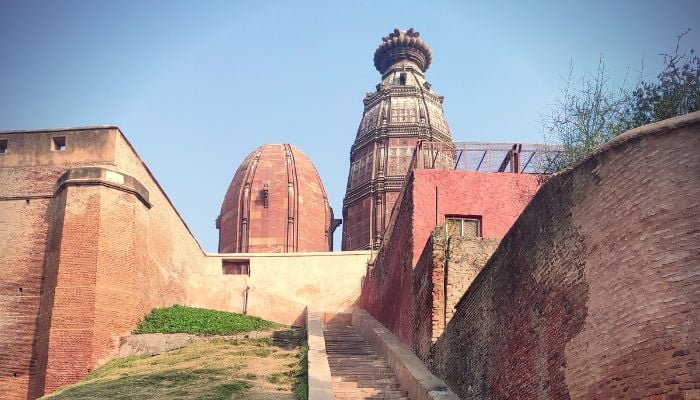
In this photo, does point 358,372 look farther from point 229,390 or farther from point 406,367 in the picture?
point 229,390

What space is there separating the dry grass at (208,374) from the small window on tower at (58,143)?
578 centimetres

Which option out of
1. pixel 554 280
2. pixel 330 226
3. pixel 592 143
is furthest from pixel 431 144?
pixel 330 226

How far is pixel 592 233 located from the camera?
23.9 ft

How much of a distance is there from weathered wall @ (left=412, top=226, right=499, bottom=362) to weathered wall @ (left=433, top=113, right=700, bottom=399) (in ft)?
11.8

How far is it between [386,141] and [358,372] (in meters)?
24.1

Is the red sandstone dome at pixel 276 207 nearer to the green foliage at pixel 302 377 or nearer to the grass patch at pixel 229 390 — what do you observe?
the green foliage at pixel 302 377

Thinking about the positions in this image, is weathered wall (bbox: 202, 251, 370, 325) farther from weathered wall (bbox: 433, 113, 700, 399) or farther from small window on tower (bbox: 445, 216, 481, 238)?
weathered wall (bbox: 433, 113, 700, 399)

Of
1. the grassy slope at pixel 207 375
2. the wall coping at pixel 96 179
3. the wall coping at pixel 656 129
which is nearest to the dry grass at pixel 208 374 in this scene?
the grassy slope at pixel 207 375

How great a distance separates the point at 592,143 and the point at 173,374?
8054mm

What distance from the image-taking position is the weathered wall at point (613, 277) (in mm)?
6027

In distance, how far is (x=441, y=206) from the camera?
15969 mm

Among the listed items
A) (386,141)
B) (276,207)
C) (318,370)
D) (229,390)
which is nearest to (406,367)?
(318,370)

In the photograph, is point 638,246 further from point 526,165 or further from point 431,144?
point 431,144

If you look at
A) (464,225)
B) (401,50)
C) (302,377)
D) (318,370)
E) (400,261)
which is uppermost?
(401,50)
